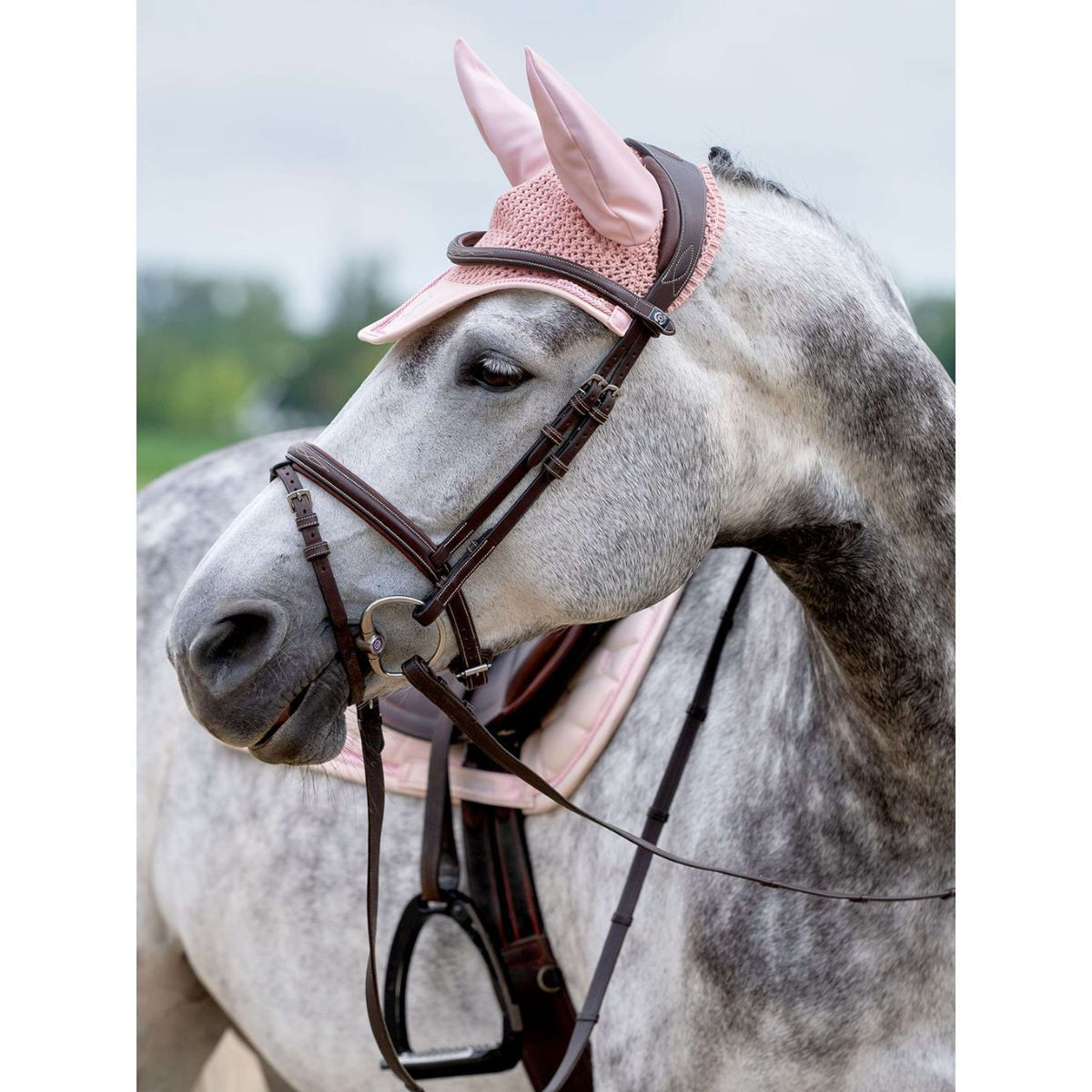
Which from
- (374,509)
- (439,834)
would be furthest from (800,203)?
(439,834)

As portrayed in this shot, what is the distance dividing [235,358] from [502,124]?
1.01 meters

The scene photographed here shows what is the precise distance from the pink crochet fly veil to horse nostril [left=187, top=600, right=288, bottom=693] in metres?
Result: 0.27

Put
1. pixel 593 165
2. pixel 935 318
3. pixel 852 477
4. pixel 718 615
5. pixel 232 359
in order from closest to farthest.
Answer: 1. pixel 593 165
2. pixel 852 477
3. pixel 718 615
4. pixel 935 318
5. pixel 232 359

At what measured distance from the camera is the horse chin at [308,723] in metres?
1.01

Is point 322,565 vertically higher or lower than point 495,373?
lower

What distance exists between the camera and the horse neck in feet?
3.55

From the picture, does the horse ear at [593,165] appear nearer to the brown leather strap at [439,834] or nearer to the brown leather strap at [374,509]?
the brown leather strap at [374,509]

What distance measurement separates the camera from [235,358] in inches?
79.0

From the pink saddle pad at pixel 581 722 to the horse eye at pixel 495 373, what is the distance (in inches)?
20.3

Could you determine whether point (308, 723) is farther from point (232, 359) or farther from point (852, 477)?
point (232, 359)

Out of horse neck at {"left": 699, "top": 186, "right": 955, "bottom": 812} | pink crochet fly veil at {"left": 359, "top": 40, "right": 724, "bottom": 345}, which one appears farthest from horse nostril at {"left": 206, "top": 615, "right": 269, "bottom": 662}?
horse neck at {"left": 699, "top": 186, "right": 955, "bottom": 812}

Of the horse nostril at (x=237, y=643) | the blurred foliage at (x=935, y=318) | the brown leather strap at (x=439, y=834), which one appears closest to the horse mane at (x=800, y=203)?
the blurred foliage at (x=935, y=318)

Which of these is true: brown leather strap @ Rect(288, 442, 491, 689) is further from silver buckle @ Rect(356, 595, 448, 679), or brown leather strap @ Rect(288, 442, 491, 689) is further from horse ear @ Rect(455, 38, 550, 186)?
horse ear @ Rect(455, 38, 550, 186)
